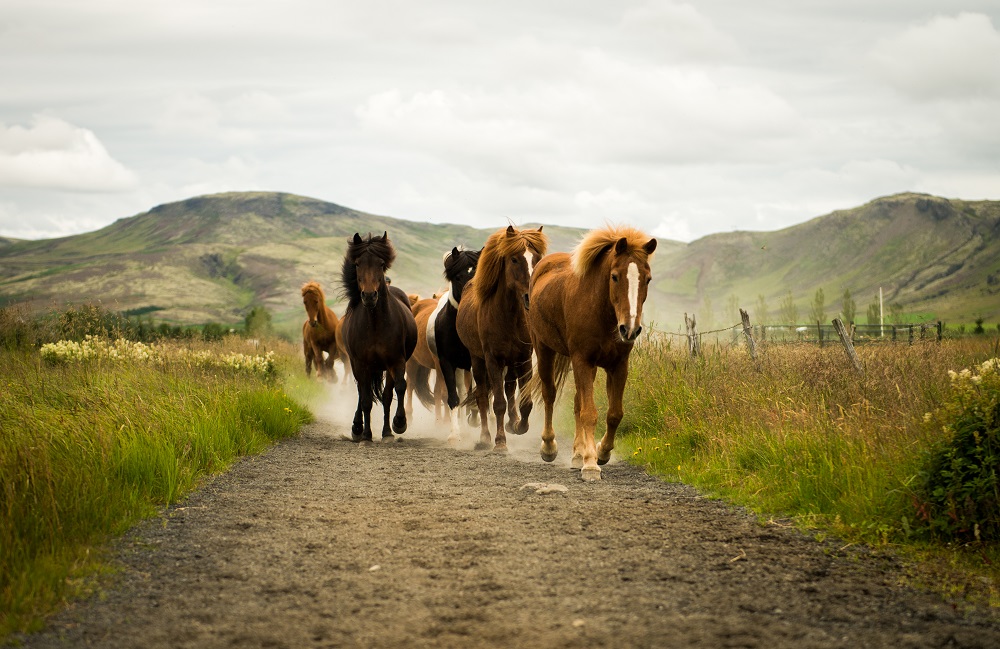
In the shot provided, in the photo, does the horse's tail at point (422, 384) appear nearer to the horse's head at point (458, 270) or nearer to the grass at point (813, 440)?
the horse's head at point (458, 270)

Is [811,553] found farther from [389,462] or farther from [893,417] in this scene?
[389,462]

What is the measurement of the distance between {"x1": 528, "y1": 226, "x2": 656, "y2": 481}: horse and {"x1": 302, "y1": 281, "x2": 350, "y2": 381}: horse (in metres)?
12.0

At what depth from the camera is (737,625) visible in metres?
4.15

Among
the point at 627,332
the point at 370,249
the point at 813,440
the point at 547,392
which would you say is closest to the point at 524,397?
the point at 547,392

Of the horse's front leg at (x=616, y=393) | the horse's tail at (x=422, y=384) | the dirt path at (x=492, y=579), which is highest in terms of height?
the horse's front leg at (x=616, y=393)

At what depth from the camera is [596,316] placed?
866cm

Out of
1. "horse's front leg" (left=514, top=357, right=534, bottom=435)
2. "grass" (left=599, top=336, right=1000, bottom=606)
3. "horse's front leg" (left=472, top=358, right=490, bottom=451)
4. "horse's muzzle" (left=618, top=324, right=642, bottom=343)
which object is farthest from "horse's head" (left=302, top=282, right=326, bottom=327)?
"horse's muzzle" (left=618, top=324, right=642, bottom=343)

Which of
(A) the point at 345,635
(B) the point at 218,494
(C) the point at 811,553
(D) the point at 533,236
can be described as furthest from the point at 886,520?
(D) the point at 533,236

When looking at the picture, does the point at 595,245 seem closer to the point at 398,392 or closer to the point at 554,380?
the point at 554,380

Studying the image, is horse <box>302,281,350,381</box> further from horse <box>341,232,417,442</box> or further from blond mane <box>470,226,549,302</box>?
blond mane <box>470,226,549,302</box>

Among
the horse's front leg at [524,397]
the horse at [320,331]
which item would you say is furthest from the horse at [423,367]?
the horse at [320,331]

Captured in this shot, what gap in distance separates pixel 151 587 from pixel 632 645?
2848 millimetres

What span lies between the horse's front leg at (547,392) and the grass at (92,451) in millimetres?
3631

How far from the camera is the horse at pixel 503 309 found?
11.1m
